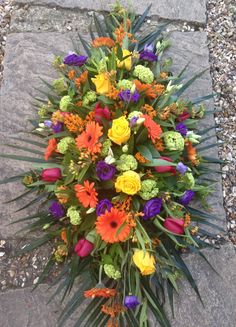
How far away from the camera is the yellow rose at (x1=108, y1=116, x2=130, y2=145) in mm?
1494

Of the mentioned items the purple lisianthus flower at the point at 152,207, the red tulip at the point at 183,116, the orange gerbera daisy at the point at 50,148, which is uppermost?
the red tulip at the point at 183,116

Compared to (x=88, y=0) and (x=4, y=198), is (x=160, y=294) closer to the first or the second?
(x=4, y=198)

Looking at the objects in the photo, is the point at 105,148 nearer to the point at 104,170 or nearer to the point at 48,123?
the point at 104,170

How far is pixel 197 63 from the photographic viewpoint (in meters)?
2.10

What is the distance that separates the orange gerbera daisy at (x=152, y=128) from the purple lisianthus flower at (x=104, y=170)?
0.52 ft

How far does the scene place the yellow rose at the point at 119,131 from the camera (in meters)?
1.49

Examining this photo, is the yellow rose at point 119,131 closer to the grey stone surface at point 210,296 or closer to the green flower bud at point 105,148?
the green flower bud at point 105,148

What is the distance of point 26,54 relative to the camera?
206 centimetres

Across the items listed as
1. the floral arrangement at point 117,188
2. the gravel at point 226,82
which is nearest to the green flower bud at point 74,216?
the floral arrangement at point 117,188

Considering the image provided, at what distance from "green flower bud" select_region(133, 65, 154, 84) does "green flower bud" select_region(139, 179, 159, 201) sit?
15.2 inches

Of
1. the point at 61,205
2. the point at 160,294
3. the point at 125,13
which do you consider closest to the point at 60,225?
the point at 61,205

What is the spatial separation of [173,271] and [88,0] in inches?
49.8

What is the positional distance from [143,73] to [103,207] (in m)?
0.50

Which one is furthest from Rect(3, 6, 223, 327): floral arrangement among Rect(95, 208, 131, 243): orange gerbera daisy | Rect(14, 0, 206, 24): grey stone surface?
Rect(14, 0, 206, 24): grey stone surface
